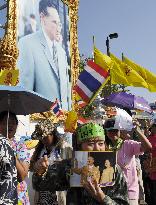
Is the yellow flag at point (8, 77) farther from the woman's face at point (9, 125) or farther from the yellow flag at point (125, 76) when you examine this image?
the yellow flag at point (125, 76)

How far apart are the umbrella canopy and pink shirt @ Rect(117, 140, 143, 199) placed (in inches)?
40.0

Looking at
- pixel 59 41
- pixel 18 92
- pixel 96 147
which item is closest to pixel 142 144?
pixel 18 92

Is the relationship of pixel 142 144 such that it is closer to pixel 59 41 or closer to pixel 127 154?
pixel 127 154

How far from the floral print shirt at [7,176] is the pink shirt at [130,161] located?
86.0 inches

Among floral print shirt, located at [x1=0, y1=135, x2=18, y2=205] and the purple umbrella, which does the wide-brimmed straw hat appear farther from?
the purple umbrella

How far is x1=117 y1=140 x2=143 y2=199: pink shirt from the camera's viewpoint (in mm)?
4608

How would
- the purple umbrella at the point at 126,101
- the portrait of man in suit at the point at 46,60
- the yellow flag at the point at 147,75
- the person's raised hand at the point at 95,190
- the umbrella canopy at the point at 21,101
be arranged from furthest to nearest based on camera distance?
the portrait of man in suit at the point at 46,60 → the yellow flag at the point at 147,75 → the purple umbrella at the point at 126,101 → the umbrella canopy at the point at 21,101 → the person's raised hand at the point at 95,190

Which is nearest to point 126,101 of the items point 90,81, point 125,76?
point 90,81

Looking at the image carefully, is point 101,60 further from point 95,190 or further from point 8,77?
point 95,190

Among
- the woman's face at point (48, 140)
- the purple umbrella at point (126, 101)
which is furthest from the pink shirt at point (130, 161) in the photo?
the purple umbrella at point (126, 101)

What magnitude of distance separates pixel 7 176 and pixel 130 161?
7.86 feet

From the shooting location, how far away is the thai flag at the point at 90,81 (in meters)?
7.96

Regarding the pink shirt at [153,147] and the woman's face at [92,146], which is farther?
the pink shirt at [153,147]

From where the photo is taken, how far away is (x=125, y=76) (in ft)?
35.3
